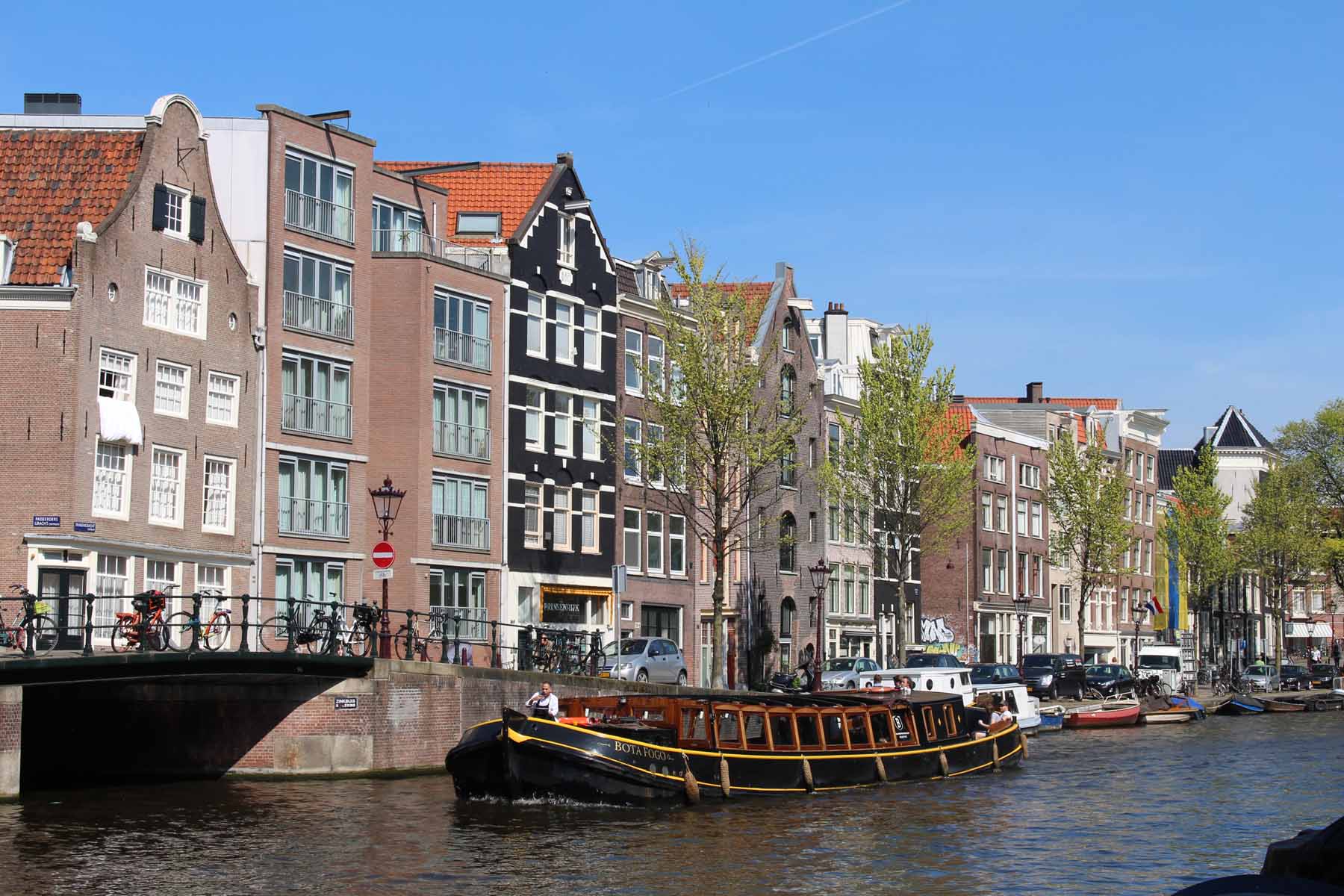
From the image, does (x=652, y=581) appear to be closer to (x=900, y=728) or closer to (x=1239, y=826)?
(x=900, y=728)

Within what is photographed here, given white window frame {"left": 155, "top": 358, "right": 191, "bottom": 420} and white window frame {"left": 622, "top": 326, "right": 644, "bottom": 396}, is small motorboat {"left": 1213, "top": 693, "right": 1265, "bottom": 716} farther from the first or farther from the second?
white window frame {"left": 155, "top": 358, "right": 191, "bottom": 420}

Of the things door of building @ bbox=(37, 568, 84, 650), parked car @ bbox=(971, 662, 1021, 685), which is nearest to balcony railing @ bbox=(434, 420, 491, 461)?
door of building @ bbox=(37, 568, 84, 650)

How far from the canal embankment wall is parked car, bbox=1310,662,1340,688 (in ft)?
271

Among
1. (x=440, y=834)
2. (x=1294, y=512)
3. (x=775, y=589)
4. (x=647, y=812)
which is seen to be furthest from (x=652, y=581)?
(x=1294, y=512)

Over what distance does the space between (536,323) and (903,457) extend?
1817 centimetres

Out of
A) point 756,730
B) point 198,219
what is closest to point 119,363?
point 198,219

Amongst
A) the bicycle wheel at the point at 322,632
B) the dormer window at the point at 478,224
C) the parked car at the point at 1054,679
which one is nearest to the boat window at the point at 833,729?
the bicycle wheel at the point at 322,632

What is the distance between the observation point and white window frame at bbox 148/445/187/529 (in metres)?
50.7

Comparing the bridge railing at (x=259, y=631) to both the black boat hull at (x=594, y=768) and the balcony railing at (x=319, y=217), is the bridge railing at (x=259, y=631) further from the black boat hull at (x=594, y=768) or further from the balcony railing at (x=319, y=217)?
the balcony railing at (x=319, y=217)

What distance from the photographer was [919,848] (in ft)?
114

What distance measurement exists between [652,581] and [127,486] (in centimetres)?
2758

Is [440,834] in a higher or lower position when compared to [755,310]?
lower

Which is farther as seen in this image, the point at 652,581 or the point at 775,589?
the point at 775,589

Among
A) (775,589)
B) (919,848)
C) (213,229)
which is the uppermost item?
(213,229)
